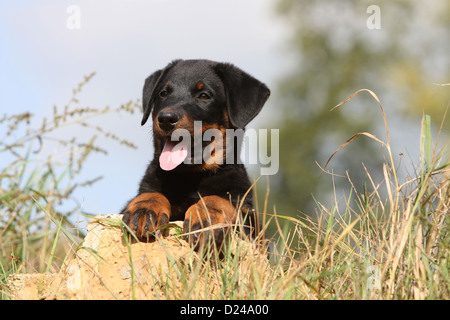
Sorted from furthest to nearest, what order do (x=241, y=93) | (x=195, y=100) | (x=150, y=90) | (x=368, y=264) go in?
(x=150, y=90)
(x=241, y=93)
(x=195, y=100)
(x=368, y=264)

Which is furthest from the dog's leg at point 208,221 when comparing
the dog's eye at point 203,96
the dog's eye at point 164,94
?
the dog's eye at point 164,94

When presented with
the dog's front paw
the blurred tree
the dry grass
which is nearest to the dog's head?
the dog's front paw

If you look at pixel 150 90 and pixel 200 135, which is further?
pixel 150 90

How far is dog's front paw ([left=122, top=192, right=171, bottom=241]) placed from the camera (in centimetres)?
324

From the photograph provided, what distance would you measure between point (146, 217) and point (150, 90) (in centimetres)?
149

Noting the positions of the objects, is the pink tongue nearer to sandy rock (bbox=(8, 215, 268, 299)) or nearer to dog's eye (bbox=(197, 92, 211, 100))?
dog's eye (bbox=(197, 92, 211, 100))

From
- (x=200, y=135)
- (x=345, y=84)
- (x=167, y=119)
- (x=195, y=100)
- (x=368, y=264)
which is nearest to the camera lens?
(x=368, y=264)

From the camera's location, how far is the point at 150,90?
4445 mm

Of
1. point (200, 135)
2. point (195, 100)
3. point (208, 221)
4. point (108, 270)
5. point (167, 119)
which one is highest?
point (195, 100)

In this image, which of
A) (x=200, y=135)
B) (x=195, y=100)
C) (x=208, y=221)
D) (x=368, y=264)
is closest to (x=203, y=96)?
(x=195, y=100)

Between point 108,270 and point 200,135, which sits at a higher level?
point 200,135

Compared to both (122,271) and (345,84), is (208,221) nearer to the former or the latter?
Result: (122,271)

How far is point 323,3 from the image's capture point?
19.0 meters
